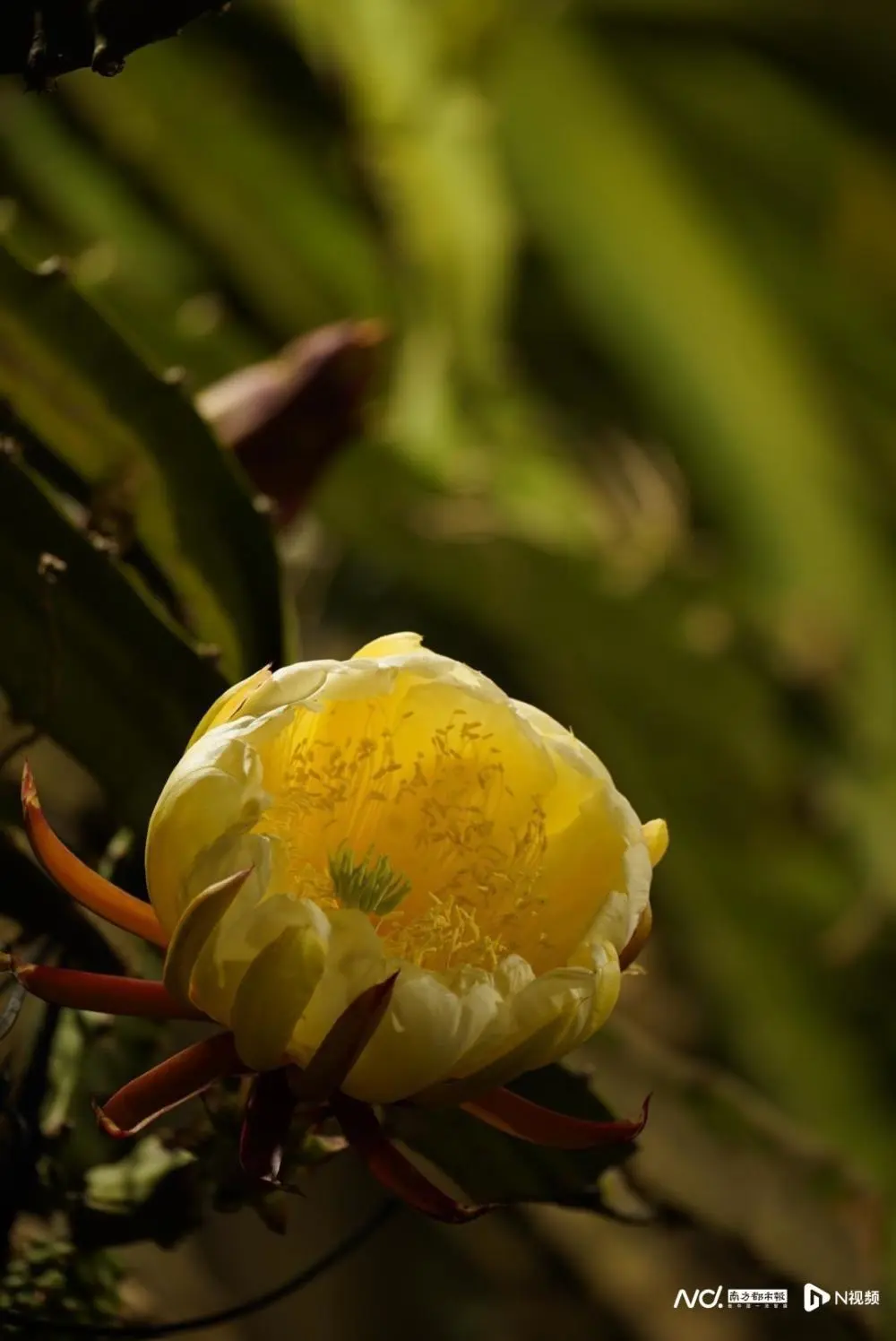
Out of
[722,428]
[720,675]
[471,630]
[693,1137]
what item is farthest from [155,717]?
[722,428]

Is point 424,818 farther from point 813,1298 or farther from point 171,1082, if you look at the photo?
point 813,1298

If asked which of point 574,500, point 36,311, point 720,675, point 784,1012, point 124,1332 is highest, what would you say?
point 36,311

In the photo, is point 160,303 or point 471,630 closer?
point 160,303

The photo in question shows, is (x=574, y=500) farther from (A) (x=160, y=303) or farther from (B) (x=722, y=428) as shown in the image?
(A) (x=160, y=303)

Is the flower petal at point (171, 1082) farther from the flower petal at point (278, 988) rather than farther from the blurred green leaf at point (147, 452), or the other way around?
the blurred green leaf at point (147, 452)

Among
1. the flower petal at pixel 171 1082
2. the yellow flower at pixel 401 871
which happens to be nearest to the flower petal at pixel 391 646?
the yellow flower at pixel 401 871

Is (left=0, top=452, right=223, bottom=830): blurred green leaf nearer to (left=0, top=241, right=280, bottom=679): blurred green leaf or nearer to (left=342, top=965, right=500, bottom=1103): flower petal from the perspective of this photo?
(left=0, top=241, right=280, bottom=679): blurred green leaf

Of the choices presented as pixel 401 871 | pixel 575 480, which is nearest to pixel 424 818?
pixel 401 871
